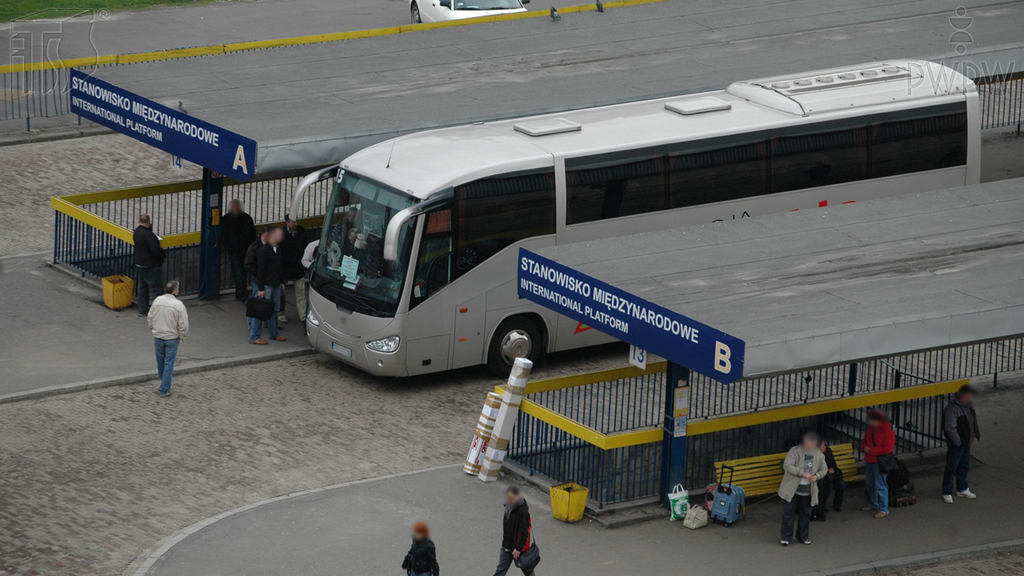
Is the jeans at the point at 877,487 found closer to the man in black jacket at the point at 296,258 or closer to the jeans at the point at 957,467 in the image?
the jeans at the point at 957,467

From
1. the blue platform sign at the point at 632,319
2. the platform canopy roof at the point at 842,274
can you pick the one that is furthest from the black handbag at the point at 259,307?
the platform canopy roof at the point at 842,274

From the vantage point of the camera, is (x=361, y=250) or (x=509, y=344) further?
(x=509, y=344)

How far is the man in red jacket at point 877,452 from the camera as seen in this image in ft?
49.1

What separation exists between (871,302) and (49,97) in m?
21.8

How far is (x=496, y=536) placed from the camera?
1430 centimetres

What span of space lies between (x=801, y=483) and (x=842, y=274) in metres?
2.27

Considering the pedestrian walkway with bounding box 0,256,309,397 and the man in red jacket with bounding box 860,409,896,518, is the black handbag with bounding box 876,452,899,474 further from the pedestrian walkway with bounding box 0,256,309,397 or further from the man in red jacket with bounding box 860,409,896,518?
the pedestrian walkway with bounding box 0,256,309,397

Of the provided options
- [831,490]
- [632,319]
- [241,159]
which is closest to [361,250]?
[241,159]

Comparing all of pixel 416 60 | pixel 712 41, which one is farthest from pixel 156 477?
pixel 712 41

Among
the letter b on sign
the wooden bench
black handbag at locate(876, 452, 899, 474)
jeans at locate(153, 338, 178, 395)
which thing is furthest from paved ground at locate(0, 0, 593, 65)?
the letter b on sign

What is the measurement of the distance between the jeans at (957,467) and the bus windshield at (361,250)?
704cm

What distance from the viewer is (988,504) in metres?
15.6

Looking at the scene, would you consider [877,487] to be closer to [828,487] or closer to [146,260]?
[828,487]

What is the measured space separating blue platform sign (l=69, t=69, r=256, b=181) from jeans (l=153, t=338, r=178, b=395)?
2.74m
